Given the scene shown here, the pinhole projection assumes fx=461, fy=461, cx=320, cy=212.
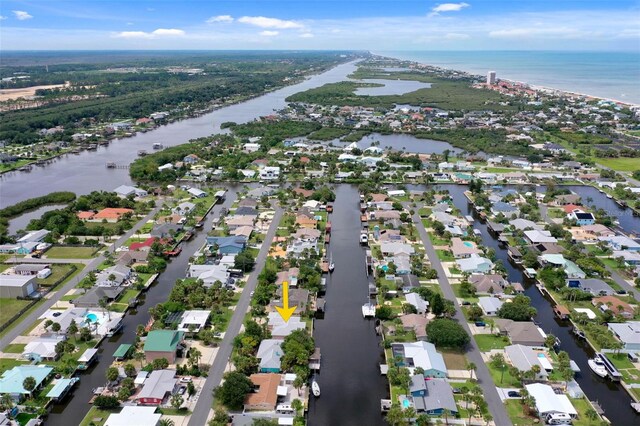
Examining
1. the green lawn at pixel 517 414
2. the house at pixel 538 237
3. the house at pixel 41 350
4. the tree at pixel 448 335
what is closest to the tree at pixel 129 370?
the house at pixel 41 350

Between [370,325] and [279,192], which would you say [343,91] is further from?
[370,325]

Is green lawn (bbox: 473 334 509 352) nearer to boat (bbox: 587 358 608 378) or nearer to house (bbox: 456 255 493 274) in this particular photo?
boat (bbox: 587 358 608 378)

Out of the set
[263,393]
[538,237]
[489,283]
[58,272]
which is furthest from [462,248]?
[58,272]

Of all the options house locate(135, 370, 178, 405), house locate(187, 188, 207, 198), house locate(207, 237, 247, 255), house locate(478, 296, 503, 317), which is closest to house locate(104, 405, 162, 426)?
house locate(135, 370, 178, 405)

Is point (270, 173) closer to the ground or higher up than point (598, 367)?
higher up

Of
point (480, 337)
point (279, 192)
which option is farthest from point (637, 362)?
point (279, 192)

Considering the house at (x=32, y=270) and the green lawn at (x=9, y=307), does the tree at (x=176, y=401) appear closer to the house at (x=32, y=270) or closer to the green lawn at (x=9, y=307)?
the green lawn at (x=9, y=307)

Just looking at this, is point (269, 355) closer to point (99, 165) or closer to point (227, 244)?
point (227, 244)
